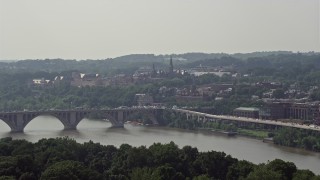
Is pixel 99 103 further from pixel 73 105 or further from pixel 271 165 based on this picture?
pixel 271 165

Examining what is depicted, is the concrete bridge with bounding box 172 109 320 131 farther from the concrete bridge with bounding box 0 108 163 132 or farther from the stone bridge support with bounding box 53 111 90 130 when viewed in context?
the stone bridge support with bounding box 53 111 90 130

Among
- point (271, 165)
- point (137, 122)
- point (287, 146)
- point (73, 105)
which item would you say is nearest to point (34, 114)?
point (137, 122)

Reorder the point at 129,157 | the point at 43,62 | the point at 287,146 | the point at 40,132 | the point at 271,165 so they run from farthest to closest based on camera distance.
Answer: the point at 43,62 → the point at 40,132 → the point at 287,146 → the point at 129,157 → the point at 271,165

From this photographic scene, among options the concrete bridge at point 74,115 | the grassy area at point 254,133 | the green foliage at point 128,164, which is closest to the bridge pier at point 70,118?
the concrete bridge at point 74,115

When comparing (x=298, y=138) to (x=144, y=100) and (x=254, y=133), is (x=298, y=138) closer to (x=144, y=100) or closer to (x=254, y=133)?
(x=254, y=133)

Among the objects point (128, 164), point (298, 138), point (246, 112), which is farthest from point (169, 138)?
point (128, 164)

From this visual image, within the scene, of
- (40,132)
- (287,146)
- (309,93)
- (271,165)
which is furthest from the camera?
(309,93)

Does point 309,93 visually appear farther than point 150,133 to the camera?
Yes
